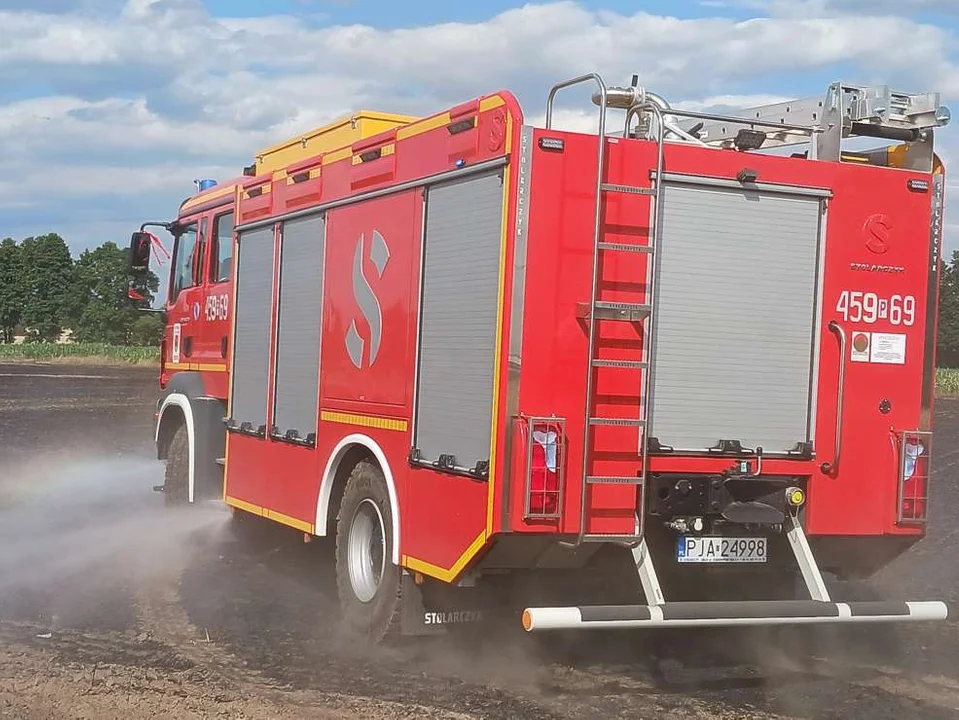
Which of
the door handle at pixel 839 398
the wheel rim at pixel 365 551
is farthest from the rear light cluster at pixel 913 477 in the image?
the wheel rim at pixel 365 551

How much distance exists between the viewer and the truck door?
1202 cm

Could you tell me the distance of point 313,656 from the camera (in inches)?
296

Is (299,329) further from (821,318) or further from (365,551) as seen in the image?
(821,318)

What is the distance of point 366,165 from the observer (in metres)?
8.19

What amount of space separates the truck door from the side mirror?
0.27m

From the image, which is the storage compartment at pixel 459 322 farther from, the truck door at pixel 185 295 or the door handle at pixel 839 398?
the truck door at pixel 185 295

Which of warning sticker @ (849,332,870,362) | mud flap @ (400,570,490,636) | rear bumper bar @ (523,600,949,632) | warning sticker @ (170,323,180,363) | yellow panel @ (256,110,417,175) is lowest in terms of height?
mud flap @ (400,570,490,636)

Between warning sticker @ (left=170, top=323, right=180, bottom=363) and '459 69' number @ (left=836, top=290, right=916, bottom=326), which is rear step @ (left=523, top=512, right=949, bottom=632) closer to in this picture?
'459 69' number @ (left=836, top=290, right=916, bottom=326)

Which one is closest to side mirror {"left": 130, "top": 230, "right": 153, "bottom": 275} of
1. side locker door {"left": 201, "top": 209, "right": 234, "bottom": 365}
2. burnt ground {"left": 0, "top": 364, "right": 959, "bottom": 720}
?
side locker door {"left": 201, "top": 209, "right": 234, "bottom": 365}

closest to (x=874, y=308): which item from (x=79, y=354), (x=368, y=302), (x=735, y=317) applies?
(x=735, y=317)

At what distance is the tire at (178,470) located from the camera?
11.8 metres

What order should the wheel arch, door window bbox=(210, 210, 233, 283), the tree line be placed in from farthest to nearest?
the tree line < door window bbox=(210, 210, 233, 283) < the wheel arch

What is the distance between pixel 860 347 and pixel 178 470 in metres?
6.86

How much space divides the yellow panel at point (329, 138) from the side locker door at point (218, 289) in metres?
0.65
